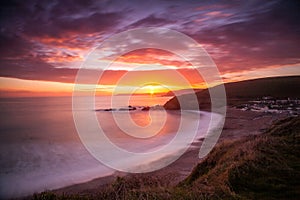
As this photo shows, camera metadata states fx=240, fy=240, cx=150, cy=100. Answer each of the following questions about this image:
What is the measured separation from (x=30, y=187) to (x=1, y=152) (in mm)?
8049

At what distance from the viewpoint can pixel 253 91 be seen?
61.8 meters

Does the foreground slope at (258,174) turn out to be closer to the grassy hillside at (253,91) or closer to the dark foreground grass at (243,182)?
the dark foreground grass at (243,182)

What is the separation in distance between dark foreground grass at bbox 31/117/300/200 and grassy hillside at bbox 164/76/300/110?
4802cm

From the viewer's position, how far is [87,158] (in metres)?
16.3

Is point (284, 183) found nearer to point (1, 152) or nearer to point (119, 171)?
point (119, 171)

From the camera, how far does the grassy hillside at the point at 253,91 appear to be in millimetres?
53625

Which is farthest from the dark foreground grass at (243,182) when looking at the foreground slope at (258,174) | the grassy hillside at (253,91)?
the grassy hillside at (253,91)

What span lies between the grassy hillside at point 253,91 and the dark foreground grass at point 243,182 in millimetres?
A: 48019

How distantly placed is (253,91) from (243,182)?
61.2 metres

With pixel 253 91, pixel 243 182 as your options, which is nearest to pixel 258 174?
pixel 243 182

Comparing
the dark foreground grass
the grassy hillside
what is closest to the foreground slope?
the dark foreground grass

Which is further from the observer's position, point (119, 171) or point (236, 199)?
point (119, 171)

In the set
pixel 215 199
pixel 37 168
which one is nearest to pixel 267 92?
pixel 37 168

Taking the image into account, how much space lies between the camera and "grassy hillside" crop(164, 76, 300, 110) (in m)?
53.6
